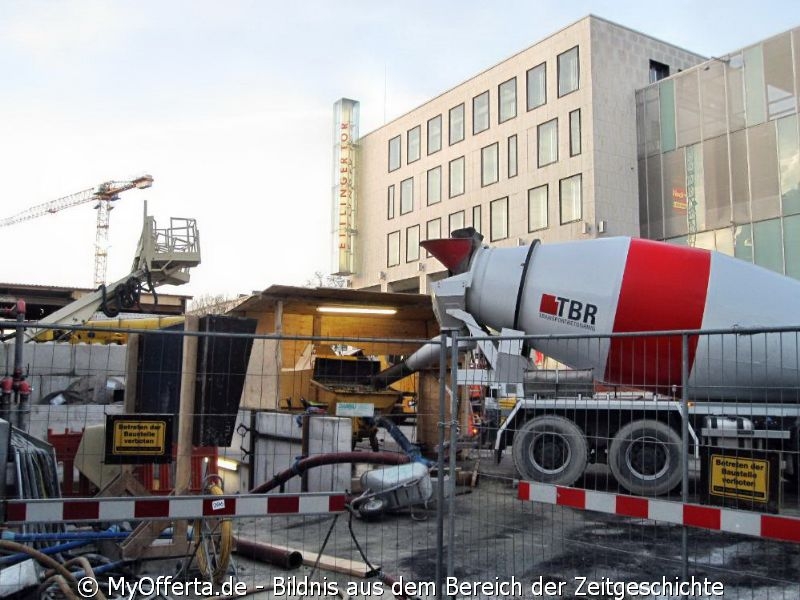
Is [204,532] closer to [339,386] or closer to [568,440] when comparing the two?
[568,440]

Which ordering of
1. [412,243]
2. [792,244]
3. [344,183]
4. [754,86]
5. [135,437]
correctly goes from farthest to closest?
[344,183], [412,243], [754,86], [792,244], [135,437]

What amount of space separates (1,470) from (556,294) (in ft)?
22.5

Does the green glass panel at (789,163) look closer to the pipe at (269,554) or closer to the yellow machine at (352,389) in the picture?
the yellow machine at (352,389)

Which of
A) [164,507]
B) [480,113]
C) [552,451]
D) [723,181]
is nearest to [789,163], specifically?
[723,181]

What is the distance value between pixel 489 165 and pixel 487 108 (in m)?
2.92

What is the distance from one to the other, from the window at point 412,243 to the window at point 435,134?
444 cm

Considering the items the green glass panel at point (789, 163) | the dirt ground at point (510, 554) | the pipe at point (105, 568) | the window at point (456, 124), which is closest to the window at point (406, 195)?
the window at point (456, 124)

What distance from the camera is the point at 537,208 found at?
3362 cm

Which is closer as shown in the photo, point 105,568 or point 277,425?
point 105,568

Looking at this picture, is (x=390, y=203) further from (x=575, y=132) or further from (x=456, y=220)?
(x=575, y=132)

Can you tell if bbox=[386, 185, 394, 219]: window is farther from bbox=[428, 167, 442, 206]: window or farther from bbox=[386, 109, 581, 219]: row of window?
bbox=[428, 167, 442, 206]: window

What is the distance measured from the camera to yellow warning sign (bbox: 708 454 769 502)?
439 cm

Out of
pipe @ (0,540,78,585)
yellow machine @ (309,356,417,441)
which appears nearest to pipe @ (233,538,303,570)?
pipe @ (0,540,78,585)

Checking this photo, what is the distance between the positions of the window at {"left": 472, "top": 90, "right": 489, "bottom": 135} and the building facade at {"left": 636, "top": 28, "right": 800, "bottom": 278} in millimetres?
8703
